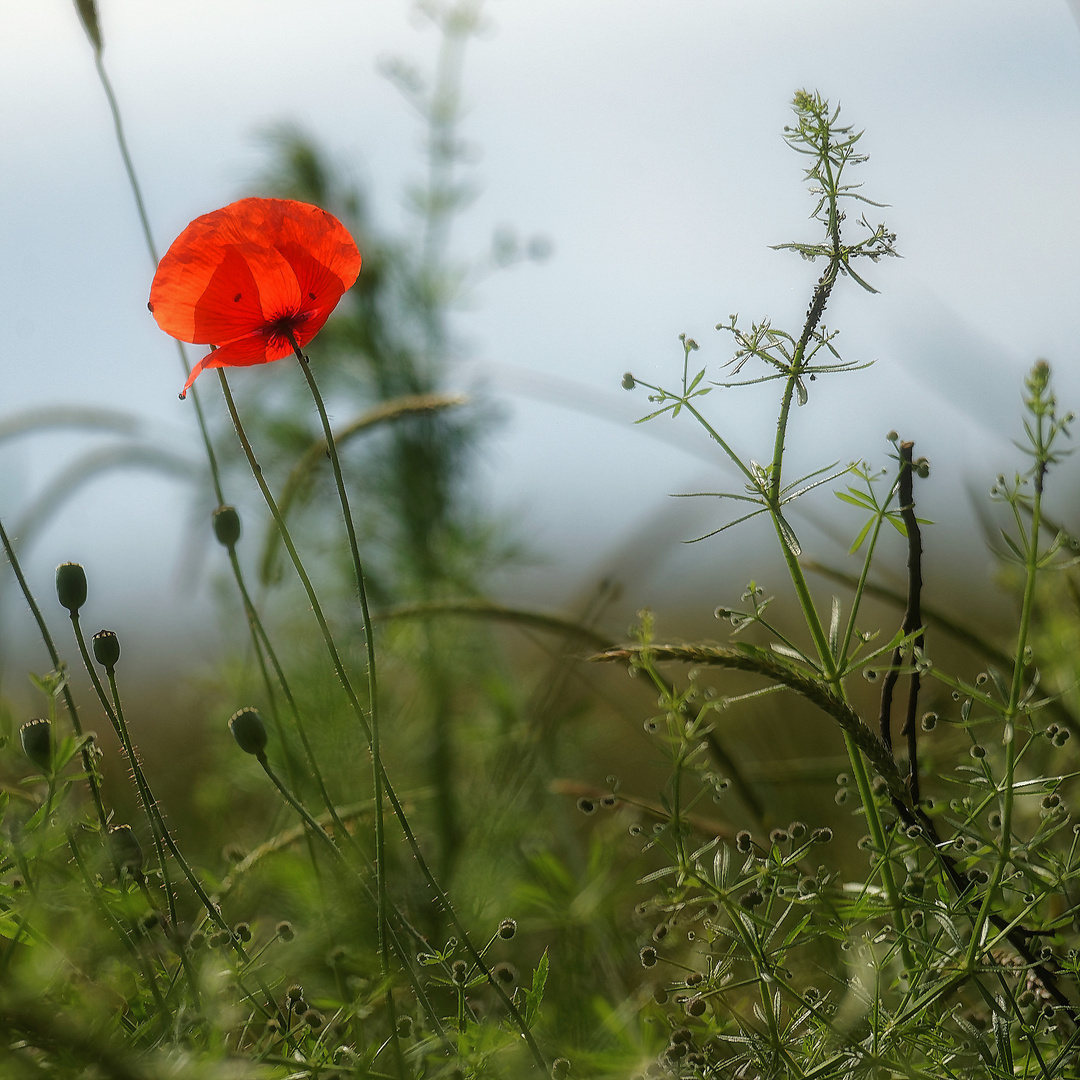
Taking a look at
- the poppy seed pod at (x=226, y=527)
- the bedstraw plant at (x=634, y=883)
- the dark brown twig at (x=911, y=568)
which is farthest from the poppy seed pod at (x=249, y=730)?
the dark brown twig at (x=911, y=568)

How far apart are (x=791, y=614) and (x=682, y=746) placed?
2.36 ft

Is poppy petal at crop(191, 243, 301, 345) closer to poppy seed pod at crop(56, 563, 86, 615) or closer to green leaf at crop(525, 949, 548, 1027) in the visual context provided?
poppy seed pod at crop(56, 563, 86, 615)

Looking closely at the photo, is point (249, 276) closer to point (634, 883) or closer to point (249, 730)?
point (249, 730)

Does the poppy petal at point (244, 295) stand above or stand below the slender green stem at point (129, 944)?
above

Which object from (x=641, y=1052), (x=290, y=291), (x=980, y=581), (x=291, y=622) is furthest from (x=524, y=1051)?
(x=980, y=581)

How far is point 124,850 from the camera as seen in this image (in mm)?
352

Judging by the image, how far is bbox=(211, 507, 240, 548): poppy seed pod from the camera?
45cm

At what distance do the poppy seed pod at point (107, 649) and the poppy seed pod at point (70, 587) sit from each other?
0.02 m

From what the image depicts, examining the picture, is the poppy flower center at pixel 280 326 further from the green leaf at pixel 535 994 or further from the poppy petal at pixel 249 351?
the green leaf at pixel 535 994

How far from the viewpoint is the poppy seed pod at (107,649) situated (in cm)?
39

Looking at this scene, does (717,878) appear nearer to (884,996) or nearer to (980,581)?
A: (884,996)

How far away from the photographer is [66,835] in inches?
14.0

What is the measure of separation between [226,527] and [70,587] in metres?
0.08

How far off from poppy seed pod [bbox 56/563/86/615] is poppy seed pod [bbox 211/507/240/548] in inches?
2.6
